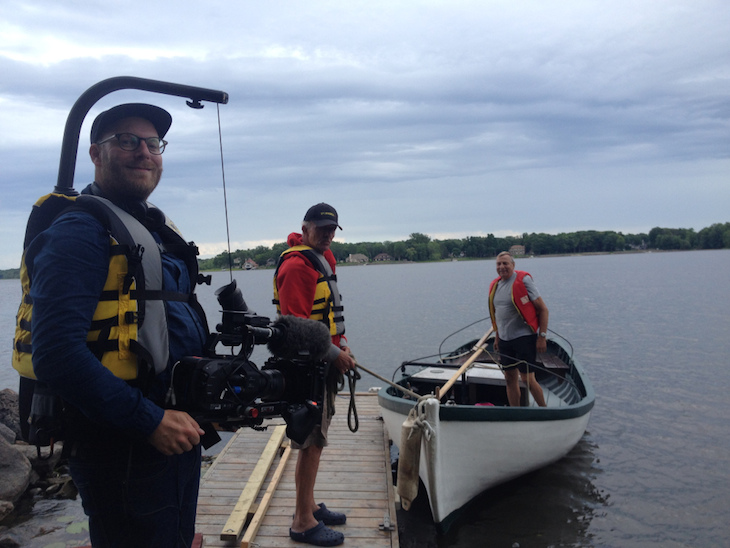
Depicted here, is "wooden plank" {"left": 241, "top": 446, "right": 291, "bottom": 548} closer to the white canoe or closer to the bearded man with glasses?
the white canoe

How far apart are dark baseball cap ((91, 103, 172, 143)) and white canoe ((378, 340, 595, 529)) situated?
370 cm

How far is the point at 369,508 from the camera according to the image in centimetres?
497

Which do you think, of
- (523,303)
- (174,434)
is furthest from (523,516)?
(174,434)

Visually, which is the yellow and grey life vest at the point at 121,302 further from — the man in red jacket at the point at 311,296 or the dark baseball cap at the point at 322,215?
the dark baseball cap at the point at 322,215

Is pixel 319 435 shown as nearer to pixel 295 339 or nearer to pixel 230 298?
pixel 295 339

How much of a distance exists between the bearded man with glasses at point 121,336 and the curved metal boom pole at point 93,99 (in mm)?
213

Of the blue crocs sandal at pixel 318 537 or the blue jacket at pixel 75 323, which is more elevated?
the blue jacket at pixel 75 323

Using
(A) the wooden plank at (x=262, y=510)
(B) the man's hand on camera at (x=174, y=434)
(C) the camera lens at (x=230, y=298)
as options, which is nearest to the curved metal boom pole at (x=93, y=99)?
(C) the camera lens at (x=230, y=298)

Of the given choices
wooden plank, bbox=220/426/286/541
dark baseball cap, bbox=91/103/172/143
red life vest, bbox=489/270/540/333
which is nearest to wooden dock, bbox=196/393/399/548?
wooden plank, bbox=220/426/286/541

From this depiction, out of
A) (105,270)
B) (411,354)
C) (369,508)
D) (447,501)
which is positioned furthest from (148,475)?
(411,354)

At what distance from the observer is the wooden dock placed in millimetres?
4348

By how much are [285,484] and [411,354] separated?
1331 centimetres

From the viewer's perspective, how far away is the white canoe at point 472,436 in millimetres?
5289

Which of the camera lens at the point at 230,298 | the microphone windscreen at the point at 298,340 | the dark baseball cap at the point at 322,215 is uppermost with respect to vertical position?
the dark baseball cap at the point at 322,215
